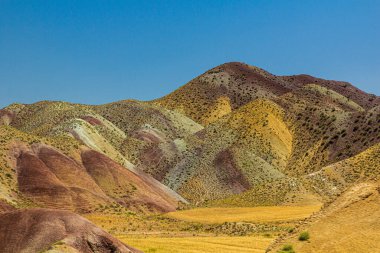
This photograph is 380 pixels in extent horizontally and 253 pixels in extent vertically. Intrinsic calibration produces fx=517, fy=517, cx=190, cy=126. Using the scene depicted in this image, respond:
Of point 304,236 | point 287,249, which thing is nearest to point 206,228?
point 304,236

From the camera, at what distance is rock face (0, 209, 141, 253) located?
27.4m

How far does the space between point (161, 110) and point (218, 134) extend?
101 feet

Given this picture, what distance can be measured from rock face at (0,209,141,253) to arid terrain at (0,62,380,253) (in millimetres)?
76

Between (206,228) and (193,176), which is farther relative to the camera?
(193,176)

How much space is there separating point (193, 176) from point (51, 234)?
75212 millimetres

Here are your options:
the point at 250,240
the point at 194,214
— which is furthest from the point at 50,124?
the point at 250,240

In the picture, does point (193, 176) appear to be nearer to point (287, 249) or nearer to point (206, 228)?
point (206, 228)

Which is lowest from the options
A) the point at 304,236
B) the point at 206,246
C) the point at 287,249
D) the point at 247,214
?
the point at 247,214

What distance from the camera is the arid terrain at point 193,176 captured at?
29.0 meters

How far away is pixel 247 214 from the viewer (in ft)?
232

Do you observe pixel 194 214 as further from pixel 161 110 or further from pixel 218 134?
pixel 161 110

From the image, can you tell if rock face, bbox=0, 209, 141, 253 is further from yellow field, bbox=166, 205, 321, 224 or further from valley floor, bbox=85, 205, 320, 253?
yellow field, bbox=166, 205, 321, 224

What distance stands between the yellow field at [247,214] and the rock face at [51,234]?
3656cm

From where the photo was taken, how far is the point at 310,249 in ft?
87.1
